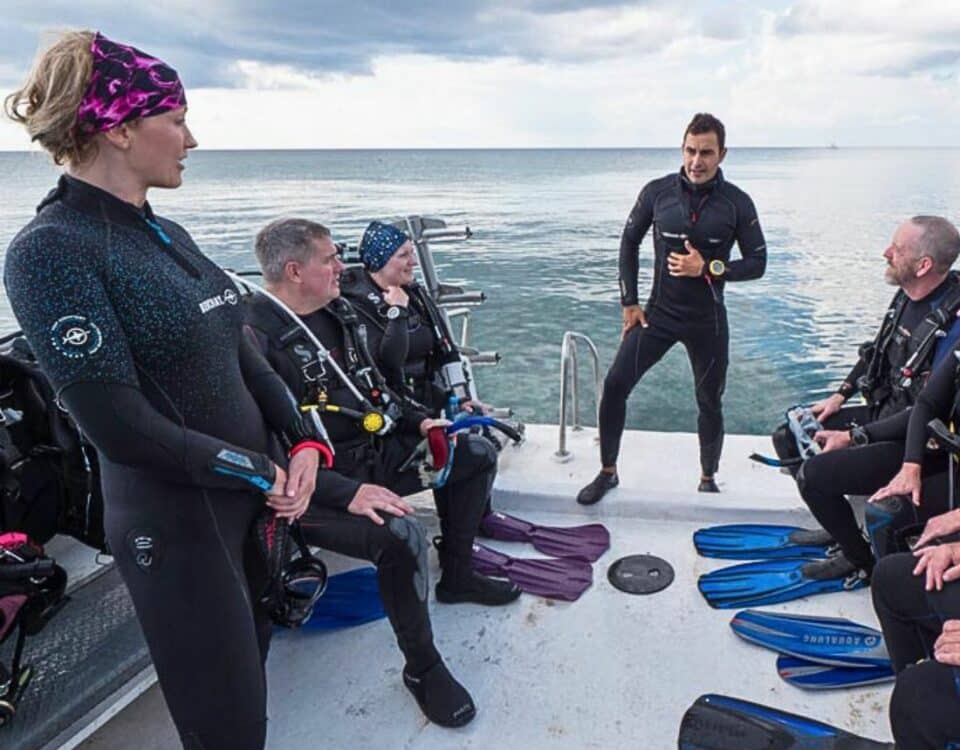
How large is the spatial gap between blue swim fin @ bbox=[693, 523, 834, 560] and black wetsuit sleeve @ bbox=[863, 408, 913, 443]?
459mm

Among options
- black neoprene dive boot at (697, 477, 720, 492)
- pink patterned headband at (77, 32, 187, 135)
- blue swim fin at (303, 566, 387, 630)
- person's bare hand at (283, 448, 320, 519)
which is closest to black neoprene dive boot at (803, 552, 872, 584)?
black neoprene dive boot at (697, 477, 720, 492)

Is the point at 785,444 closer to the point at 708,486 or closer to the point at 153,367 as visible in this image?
the point at 708,486

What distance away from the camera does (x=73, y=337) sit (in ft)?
4.00

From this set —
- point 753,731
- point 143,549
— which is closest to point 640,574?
point 753,731

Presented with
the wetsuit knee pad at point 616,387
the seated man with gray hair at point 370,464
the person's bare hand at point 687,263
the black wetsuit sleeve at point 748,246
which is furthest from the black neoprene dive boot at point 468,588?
the black wetsuit sleeve at point 748,246

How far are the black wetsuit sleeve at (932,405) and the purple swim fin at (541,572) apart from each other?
1.18m

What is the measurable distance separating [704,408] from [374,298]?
164 cm

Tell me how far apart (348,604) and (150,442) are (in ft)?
4.76

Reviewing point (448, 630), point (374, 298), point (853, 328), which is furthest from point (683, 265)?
point (853, 328)

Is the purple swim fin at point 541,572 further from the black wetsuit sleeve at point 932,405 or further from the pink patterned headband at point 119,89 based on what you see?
the pink patterned headband at point 119,89

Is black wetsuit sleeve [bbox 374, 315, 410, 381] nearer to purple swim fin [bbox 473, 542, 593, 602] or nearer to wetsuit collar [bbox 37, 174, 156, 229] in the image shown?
purple swim fin [bbox 473, 542, 593, 602]

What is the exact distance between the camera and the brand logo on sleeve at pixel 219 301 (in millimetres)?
1429

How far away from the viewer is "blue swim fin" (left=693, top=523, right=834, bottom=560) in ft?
9.19

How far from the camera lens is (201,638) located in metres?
1.45
